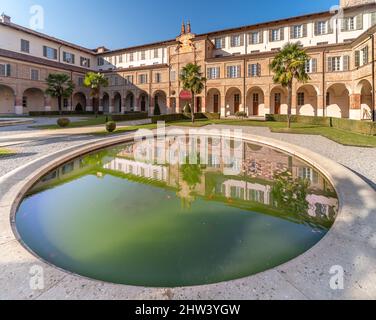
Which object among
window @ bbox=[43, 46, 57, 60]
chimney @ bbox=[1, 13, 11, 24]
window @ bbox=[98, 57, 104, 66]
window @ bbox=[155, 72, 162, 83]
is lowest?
window @ bbox=[155, 72, 162, 83]

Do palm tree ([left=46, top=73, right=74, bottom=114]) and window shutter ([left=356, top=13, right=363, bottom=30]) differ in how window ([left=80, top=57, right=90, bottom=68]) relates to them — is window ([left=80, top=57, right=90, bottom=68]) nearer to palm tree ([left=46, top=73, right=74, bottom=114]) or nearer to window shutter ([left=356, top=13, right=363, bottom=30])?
palm tree ([left=46, top=73, right=74, bottom=114])

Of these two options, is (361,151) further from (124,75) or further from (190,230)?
(124,75)

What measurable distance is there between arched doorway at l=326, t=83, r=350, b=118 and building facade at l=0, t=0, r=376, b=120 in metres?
0.12


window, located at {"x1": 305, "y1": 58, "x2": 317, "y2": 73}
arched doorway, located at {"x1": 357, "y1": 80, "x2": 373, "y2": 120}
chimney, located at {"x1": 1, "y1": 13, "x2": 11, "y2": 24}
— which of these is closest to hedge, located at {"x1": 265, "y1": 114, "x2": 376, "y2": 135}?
window, located at {"x1": 305, "y1": 58, "x2": 317, "y2": 73}

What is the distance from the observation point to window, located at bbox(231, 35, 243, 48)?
41.5 m

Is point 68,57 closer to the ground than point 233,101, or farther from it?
farther from it

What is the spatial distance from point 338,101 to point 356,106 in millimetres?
4971

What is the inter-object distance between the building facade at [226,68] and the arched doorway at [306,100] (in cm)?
13

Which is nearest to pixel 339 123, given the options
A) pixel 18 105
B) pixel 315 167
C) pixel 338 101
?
pixel 338 101

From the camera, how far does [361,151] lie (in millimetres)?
13539

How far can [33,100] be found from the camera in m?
44.8

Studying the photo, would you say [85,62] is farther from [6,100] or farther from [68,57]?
[6,100]
